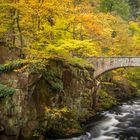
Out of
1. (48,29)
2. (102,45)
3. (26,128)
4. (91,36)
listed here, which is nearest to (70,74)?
(48,29)

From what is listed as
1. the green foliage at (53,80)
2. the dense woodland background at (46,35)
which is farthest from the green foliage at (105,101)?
the green foliage at (53,80)

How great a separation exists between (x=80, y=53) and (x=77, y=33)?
195 cm

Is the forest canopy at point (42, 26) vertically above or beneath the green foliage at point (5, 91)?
above

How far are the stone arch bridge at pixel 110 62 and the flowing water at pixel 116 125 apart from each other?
386 cm

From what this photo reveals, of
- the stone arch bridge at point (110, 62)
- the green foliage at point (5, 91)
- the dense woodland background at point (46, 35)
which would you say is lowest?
the stone arch bridge at point (110, 62)

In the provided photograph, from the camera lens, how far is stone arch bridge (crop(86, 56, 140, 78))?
27328 millimetres

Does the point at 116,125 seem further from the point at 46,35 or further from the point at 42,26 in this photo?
the point at 42,26

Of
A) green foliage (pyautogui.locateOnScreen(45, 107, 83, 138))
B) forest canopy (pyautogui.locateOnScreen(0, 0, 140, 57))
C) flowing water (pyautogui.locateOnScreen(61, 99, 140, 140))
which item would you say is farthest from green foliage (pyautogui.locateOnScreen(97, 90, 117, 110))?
green foliage (pyautogui.locateOnScreen(45, 107, 83, 138))

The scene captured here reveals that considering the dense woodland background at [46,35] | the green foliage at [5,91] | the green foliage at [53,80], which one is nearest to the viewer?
the green foliage at [5,91]

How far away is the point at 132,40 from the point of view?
129 feet

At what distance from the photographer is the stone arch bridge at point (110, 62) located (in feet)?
89.7

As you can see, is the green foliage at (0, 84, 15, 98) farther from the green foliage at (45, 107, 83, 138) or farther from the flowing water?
the flowing water

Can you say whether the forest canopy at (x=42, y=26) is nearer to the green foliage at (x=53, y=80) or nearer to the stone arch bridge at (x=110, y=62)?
the green foliage at (x=53, y=80)

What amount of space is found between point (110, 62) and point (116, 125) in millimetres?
6384
